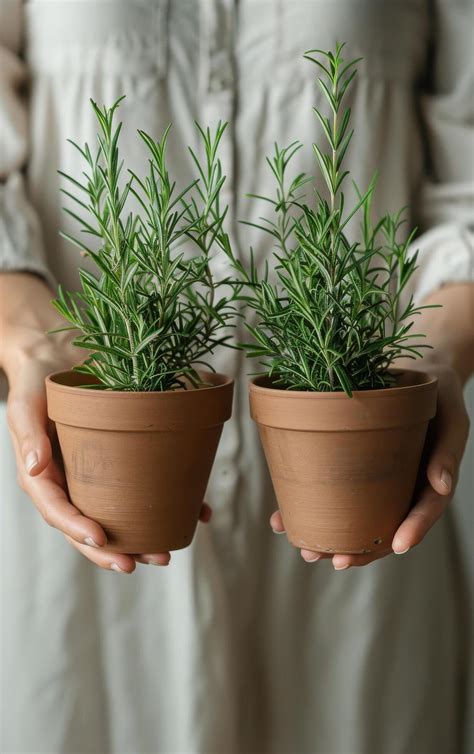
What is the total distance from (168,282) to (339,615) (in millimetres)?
595

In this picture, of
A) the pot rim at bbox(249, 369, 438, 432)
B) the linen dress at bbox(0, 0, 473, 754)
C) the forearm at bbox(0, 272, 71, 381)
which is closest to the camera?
the pot rim at bbox(249, 369, 438, 432)

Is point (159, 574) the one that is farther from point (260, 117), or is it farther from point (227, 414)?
point (260, 117)

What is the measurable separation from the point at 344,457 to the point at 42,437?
27 cm

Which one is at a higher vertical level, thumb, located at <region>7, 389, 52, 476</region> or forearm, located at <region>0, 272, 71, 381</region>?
forearm, located at <region>0, 272, 71, 381</region>

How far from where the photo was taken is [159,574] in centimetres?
95

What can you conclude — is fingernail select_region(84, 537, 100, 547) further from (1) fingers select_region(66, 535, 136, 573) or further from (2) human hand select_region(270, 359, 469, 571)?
(2) human hand select_region(270, 359, 469, 571)

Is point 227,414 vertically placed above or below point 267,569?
above

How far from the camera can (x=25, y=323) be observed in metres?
0.79

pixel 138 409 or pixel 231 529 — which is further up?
pixel 138 409

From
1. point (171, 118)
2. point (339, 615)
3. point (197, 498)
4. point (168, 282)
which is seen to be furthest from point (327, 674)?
point (171, 118)

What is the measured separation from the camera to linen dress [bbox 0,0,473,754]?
2.99 feet

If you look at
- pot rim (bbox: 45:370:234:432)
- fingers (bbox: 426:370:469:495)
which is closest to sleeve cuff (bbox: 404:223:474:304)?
fingers (bbox: 426:370:469:495)

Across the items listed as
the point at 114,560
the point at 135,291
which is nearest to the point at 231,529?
the point at 114,560

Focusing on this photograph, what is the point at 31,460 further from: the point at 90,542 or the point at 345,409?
the point at 345,409
